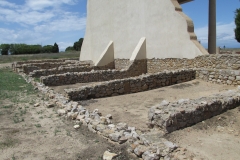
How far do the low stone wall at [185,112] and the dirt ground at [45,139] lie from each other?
101cm

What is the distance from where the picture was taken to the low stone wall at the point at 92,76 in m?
11.5

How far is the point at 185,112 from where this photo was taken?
4.57 metres

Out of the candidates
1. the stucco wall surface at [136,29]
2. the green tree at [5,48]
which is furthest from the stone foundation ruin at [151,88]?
the green tree at [5,48]

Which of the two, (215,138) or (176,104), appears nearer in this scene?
(215,138)

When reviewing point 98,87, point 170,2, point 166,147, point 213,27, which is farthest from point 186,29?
point 166,147

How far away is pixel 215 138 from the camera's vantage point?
4.14 metres

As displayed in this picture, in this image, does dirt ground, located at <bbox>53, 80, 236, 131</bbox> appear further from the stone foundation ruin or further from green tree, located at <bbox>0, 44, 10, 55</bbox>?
green tree, located at <bbox>0, 44, 10, 55</bbox>

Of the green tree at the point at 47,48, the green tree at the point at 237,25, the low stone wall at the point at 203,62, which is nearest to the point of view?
the low stone wall at the point at 203,62

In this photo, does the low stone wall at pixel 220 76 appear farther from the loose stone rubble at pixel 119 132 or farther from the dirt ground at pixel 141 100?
the loose stone rubble at pixel 119 132

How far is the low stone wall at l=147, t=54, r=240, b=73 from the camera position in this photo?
996 cm

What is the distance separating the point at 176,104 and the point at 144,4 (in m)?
11.3

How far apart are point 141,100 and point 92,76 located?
17.0ft

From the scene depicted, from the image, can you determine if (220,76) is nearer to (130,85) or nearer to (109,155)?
(130,85)

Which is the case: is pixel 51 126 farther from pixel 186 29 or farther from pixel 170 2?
pixel 170 2
